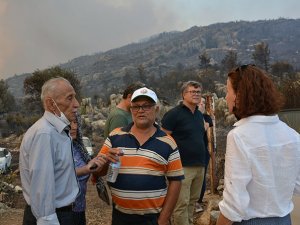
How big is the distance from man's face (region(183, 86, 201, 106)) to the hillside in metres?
85.9

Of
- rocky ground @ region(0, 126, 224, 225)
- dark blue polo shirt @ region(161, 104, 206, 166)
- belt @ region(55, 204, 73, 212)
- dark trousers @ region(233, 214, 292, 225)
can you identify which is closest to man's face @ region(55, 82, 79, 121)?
belt @ region(55, 204, 73, 212)

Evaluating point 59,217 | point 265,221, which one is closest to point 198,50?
point 59,217

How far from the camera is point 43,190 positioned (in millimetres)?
2383

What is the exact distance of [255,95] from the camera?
7.27 feet

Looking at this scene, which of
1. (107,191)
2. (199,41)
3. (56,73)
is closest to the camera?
(107,191)

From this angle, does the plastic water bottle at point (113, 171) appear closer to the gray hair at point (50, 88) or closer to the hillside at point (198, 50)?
the gray hair at point (50, 88)

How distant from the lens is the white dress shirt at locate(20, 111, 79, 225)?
2393 mm

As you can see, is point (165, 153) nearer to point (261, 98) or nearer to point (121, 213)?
point (121, 213)

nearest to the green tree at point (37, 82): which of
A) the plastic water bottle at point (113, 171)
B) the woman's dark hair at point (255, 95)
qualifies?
the plastic water bottle at point (113, 171)

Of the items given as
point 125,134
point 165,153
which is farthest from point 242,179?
point 125,134

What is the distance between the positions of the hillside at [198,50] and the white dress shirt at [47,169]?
88.3 metres

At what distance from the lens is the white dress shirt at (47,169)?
239cm

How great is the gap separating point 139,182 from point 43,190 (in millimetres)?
693

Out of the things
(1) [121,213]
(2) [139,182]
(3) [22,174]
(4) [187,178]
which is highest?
(3) [22,174]
